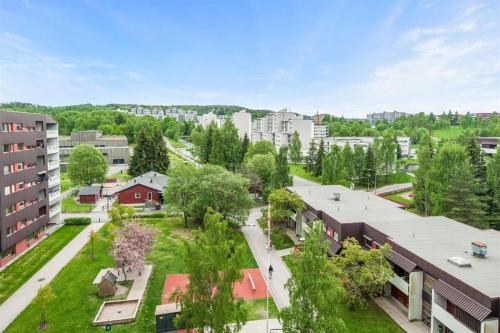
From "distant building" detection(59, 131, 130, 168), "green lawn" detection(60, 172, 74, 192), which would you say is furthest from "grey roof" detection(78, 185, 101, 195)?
"distant building" detection(59, 131, 130, 168)

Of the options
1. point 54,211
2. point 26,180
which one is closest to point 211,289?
point 26,180

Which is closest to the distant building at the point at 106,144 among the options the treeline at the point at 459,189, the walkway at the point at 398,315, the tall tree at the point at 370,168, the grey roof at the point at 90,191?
the grey roof at the point at 90,191

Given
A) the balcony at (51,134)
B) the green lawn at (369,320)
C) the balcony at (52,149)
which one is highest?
the balcony at (51,134)

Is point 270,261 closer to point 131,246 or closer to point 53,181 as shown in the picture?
point 131,246

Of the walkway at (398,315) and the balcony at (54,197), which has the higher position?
the balcony at (54,197)

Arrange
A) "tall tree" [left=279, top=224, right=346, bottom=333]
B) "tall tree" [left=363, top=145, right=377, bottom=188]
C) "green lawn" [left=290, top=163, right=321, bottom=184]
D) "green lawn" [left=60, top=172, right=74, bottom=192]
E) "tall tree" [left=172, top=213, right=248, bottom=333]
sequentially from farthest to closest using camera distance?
"green lawn" [left=290, top=163, right=321, bottom=184] → "tall tree" [left=363, top=145, right=377, bottom=188] → "green lawn" [left=60, top=172, right=74, bottom=192] → "tall tree" [left=172, top=213, right=248, bottom=333] → "tall tree" [left=279, top=224, right=346, bottom=333]

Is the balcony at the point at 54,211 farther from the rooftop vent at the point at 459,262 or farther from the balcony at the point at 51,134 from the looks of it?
the rooftop vent at the point at 459,262

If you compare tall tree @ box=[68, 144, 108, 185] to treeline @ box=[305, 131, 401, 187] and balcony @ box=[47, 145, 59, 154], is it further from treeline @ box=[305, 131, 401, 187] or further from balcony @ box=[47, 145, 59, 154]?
treeline @ box=[305, 131, 401, 187]
